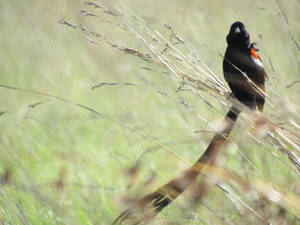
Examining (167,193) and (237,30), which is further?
(237,30)

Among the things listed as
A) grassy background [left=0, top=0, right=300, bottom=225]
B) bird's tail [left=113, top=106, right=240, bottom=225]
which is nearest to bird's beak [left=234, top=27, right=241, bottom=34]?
grassy background [left=0, top=0, right=300, bottom=225]

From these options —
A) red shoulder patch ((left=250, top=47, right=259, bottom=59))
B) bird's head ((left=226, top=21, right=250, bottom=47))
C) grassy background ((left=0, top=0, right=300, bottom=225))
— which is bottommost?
grassy background ((left=0, top=0, right=300, bottom=225))

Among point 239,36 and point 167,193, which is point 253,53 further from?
point 167,193

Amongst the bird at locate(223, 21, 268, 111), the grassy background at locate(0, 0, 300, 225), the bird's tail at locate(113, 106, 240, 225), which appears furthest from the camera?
the grassy background at locate(0, 0, 300, 225)

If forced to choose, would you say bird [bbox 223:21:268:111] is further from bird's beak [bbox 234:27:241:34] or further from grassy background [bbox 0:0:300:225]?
grassy background [bbox 0:0:300:225]

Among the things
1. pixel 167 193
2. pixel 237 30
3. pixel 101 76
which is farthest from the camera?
pixel 101 76

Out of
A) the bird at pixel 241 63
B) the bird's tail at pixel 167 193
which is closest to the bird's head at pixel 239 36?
the bird at pixel 241 63

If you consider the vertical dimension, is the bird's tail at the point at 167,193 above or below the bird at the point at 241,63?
below

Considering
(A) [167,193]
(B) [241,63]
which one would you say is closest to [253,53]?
(B) [241,63]

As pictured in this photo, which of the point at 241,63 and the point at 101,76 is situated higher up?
the point at 241,63

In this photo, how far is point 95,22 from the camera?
4484 mm

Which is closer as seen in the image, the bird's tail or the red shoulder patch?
the bird's tail

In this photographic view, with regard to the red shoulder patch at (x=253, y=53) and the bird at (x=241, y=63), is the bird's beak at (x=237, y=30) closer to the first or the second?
the bird at (x=241, y=63)

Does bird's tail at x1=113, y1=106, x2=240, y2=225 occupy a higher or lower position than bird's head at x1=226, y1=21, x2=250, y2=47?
lower
